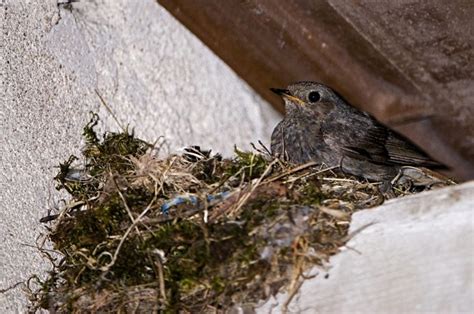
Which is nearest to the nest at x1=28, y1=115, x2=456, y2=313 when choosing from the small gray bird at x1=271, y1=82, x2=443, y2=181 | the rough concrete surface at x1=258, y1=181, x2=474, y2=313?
the rough concrete surface at x1=258, y1=181, x2=474, y2=313

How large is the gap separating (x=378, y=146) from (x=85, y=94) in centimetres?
152

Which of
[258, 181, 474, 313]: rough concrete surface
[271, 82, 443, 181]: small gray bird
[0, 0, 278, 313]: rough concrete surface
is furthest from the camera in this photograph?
[271, 82, 443, 181]: small gray bird

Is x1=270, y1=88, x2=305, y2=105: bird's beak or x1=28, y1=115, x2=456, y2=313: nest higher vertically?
x1=270, y1=88, x2=305, y2=105: bird's beak

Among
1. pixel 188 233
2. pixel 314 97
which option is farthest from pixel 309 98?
pixel 188 233

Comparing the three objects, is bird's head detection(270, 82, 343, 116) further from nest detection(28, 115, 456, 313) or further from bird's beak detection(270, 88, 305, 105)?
nest detection(28, 115, 456, 313)

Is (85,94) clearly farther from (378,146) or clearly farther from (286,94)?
(378,146)

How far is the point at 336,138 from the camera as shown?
4836 mm

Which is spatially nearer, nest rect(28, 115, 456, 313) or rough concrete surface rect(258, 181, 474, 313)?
rough concrete surface rect(258, 181, 474, 313)

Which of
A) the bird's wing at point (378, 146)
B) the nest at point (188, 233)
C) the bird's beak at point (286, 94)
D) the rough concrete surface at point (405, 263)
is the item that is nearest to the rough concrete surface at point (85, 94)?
the nest at point (188, 233)

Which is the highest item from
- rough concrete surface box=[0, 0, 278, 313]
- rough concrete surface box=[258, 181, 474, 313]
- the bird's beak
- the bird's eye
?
rough concrete surface box=[0, 0, 278, 313]

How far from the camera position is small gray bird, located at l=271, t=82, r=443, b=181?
4742 mm

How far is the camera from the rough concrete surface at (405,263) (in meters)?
2.72

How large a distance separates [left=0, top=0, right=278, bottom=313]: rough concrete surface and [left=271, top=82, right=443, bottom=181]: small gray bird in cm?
28

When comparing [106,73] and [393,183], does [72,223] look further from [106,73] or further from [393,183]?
[393,183]
